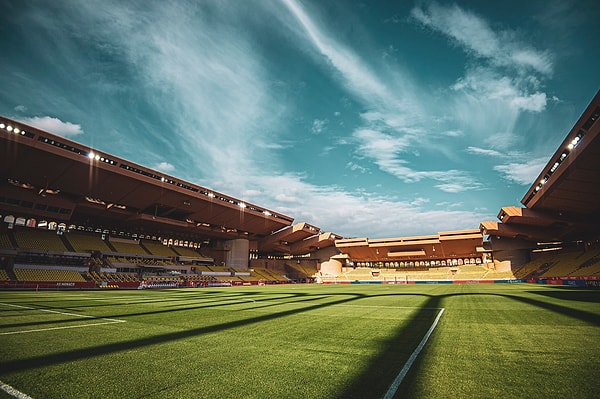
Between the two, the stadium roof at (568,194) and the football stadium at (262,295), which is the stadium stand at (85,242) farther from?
the stadium roof at (568,194)

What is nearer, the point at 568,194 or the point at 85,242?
the point at 568,194

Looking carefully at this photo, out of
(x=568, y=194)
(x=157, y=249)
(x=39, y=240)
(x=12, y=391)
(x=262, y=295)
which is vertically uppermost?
(x=568, y=194)

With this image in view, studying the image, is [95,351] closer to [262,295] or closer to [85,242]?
[262,295]

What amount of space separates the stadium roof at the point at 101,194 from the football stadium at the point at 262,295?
218 millimetres

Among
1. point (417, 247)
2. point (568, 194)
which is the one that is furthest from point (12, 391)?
point (417, 247)

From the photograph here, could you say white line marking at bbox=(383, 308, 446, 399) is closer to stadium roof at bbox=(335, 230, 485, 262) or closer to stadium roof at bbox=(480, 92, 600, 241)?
stadium roof at bbox=(480, 92, 600, 241)

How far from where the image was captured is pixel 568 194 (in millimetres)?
30016

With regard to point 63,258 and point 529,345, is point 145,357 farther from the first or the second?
point 63,258

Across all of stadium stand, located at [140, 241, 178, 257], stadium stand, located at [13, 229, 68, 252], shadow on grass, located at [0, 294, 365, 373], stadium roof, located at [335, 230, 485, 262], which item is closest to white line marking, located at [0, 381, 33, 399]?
shadow on grass, located at [0, 294, 365, 373]

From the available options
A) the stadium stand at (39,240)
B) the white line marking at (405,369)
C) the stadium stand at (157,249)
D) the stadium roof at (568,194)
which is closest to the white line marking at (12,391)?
the white line marking at (405,369)

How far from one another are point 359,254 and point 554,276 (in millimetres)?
39495

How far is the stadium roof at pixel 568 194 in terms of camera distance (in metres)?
21.2

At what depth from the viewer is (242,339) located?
6.83 metres

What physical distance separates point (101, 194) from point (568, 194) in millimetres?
53810
